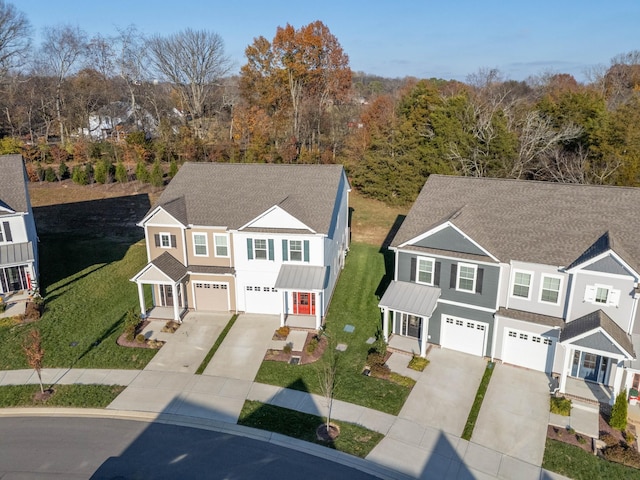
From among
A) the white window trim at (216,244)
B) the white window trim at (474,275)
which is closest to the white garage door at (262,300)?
the white window trim at (216,244)

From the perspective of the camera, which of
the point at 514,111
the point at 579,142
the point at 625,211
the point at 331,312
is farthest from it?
the point at 514,111

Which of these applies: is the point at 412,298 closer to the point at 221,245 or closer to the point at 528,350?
the point at 528,350

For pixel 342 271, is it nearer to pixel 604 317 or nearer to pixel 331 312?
pixel 331 312

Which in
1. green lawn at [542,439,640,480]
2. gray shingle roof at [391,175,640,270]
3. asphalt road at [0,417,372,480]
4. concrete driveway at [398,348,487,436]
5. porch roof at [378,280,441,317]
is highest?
gray shingle roof at [391,175,640,270]

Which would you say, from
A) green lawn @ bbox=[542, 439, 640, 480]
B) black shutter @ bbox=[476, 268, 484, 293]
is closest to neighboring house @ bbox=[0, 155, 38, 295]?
black shutter @ bbox=[476, 268, 484, 293]

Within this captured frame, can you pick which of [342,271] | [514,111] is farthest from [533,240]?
[514,111]

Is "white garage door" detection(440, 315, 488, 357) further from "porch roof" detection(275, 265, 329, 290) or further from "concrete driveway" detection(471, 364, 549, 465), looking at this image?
"porch roof" detection(275, 265, 329, 290)
